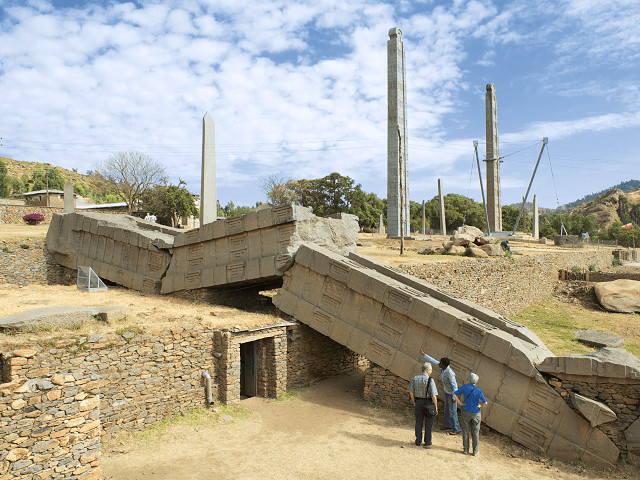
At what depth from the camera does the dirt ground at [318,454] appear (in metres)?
6.73

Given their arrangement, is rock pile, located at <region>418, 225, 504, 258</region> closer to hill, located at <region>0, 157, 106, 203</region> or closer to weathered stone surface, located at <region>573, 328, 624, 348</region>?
weathered stone surface, located at <region>573, 328, 624, 348</region>

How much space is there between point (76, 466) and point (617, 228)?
253 feet

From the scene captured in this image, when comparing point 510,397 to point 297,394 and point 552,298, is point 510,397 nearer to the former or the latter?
point 297,394

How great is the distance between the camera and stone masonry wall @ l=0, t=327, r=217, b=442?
674 cm

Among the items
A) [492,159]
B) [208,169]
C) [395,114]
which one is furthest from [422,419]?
[492,159]

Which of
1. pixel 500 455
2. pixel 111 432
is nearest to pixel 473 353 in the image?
pixel 500 455

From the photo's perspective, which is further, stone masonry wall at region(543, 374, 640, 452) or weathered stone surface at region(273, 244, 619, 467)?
weathered stone surface at region(273, 244, 619, 467)

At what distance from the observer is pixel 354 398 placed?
33.7 feet

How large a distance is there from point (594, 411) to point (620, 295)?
53.6 ft

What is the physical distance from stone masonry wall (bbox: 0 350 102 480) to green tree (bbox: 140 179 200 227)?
30.5 m

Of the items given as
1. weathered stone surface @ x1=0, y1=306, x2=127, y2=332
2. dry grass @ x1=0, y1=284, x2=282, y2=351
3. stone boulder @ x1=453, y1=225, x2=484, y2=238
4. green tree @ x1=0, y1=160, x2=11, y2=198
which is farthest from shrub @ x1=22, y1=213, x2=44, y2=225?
green tree @ x1=0, y1=160, x2=11, y2=198

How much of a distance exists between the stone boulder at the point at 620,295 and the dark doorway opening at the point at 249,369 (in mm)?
18296

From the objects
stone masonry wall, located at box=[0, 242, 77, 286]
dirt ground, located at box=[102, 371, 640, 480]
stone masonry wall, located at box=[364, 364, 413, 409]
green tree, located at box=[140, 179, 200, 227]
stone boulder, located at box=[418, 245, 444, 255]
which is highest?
green tree, located at box=[140, 179, 200, 227]

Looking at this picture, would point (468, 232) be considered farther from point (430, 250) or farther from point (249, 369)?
point (249, 369)
